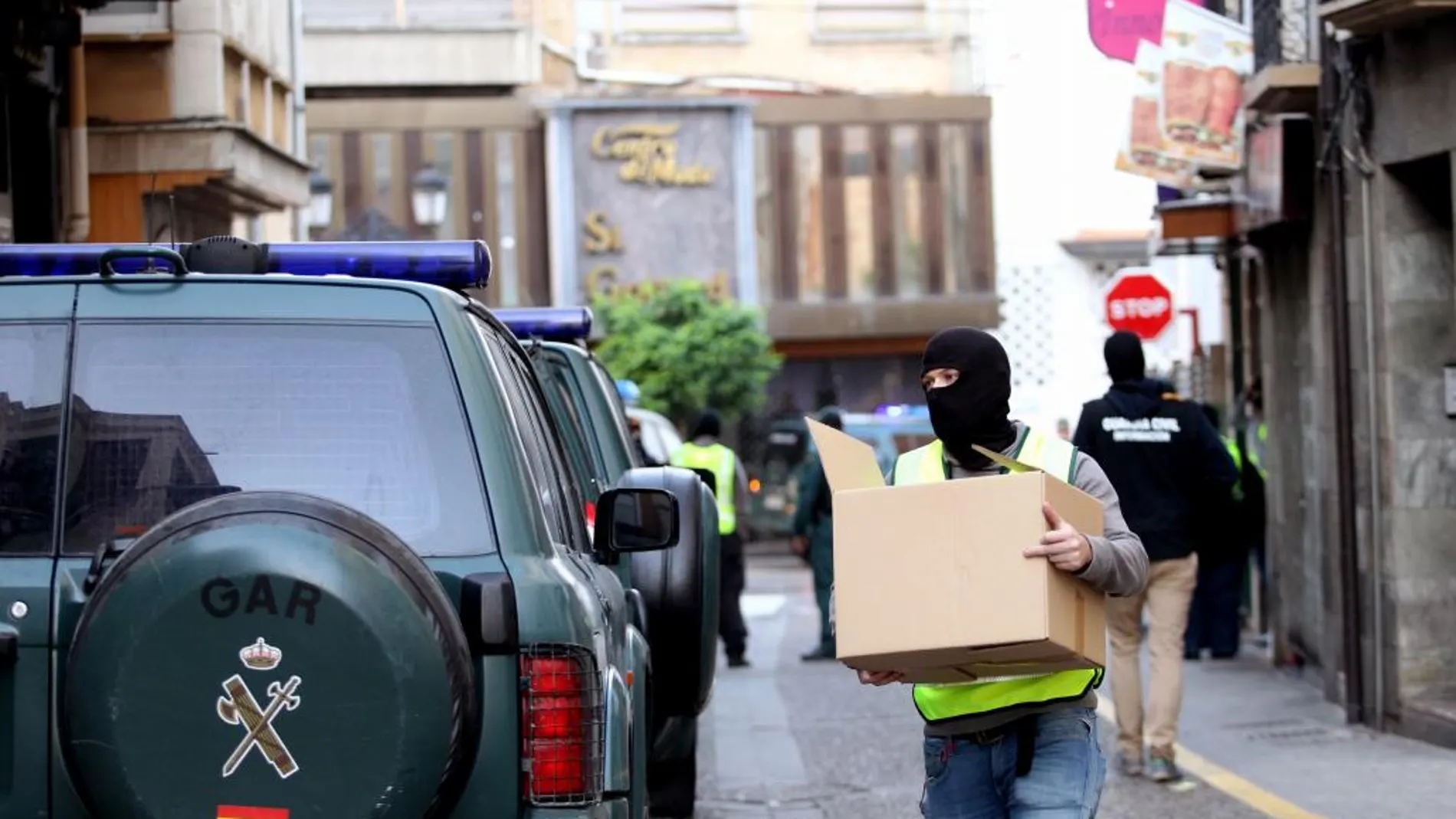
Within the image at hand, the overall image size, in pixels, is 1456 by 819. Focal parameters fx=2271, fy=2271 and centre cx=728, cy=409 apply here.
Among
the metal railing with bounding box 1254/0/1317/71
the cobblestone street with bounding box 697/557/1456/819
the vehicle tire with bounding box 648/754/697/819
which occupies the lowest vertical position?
the cobblestone street with bounding box 697/557/1456/819

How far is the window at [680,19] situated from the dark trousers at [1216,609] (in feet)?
95.5

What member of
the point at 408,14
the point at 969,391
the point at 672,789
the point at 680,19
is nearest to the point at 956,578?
the point at 969,391

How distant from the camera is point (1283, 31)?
42.7 ft

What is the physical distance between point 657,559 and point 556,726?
11.0ft

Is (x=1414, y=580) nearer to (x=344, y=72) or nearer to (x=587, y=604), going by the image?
(x=587, y=604)

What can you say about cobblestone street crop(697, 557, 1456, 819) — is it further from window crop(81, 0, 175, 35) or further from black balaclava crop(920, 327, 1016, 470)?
window crop(81, 0, 175, 35)

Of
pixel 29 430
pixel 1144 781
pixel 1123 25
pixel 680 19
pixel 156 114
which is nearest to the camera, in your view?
pixel 29 430

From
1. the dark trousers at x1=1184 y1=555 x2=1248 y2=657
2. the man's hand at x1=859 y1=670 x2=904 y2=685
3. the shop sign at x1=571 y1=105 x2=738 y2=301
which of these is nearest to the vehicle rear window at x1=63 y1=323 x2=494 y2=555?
the man's hand at x1=859 y1=670 x2=904 y2=685

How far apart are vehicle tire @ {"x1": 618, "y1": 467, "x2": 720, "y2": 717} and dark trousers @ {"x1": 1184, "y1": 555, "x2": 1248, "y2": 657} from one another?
7720 millimetres

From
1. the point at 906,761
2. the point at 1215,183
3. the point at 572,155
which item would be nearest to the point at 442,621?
the point at 906,761

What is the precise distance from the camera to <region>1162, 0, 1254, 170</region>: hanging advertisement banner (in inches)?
530

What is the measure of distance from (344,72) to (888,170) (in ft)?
33.0

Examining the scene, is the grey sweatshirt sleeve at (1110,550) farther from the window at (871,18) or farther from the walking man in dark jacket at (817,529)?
the window at (871,18)

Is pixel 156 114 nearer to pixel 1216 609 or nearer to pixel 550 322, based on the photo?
pixel 550 322
